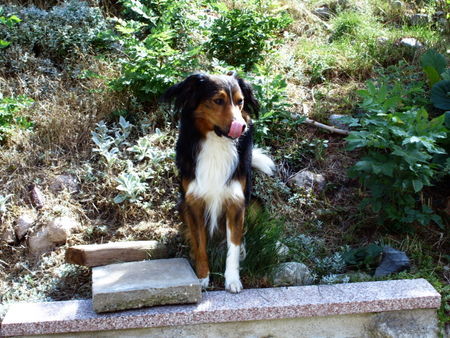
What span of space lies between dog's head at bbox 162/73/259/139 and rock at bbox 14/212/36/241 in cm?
159

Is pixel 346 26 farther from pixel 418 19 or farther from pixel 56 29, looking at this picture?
pixel 56 29

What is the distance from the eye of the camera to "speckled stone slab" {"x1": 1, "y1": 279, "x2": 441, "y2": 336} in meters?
3.27

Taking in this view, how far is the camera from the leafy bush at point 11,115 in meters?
4.68

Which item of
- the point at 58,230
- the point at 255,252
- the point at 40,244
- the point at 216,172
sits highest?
the point at 216,172

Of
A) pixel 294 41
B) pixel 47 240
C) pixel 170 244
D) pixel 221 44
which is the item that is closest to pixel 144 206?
pixel 170 244

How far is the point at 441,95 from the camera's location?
4.68 m

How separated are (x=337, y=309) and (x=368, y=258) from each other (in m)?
0.66

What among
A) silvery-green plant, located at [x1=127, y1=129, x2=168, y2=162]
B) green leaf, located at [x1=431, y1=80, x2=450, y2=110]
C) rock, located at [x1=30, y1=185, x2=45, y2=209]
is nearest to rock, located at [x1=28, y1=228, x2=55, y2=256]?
rock, located at [x1=30, y1=185, x2=45, y2=209]

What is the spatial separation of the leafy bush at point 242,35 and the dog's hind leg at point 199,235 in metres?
2.27

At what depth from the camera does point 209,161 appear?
11.8 ft

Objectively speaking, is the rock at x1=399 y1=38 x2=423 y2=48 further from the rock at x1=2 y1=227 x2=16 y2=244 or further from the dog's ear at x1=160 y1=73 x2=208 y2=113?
the rock at x1=2 y1=227 x2=16 y2=244

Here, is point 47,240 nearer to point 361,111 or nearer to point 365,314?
point 365,314

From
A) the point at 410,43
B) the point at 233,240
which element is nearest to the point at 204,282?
the point at 233,240

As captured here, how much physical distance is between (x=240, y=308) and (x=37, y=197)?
199cm
